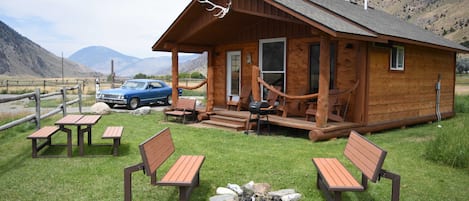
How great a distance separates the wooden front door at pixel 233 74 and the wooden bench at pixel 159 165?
7.30 meters

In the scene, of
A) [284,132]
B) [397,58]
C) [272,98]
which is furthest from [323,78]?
[397,58]

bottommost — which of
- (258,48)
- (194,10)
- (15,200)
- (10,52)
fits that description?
(15,200)

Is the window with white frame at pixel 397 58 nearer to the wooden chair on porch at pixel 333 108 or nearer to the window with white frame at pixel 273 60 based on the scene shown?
the wooden chair on porch at pixel 333 108

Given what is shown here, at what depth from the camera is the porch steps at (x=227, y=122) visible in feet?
30.1

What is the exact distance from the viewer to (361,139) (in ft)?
13.0

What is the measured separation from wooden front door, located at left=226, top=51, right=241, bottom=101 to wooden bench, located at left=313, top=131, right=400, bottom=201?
24.1ft

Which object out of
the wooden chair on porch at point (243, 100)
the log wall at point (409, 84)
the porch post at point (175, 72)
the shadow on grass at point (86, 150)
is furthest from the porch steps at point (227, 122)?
the log wall at point (409, 84)

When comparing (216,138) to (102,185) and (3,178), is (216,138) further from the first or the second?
(3,178)

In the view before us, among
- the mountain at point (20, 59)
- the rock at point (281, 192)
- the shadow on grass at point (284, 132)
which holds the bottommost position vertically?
the rock at point (281, 192)

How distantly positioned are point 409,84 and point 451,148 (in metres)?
4.97

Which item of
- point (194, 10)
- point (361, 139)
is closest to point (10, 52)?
point (194, 10)

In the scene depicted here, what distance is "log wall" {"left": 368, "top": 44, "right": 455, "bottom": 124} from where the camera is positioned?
8.84 metres

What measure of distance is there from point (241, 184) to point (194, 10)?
6.54 meters

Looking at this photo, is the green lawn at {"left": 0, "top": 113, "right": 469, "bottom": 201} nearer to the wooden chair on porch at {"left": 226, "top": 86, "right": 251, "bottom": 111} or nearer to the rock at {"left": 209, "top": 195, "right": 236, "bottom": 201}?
the rock at {"left": 209, "top": 195, "right": 236, "bottom": 201}
